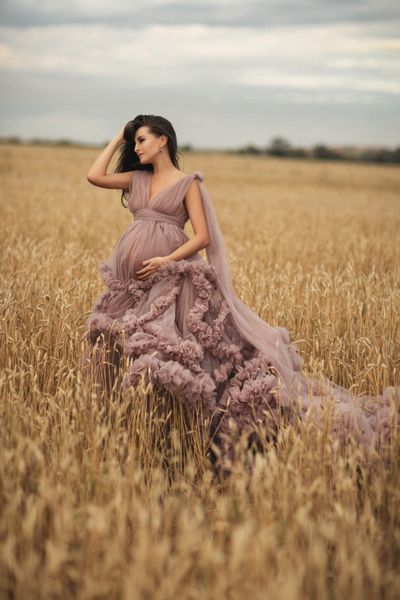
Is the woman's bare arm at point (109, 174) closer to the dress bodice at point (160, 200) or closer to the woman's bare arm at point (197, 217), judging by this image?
the dress bodice at point (160, 200)

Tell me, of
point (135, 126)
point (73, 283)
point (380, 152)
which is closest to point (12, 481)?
point (135, 126)

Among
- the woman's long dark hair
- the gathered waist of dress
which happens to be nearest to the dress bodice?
the gathered waist of dress

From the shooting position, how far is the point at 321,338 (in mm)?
3875

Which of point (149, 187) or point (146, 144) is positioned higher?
point (146, 144)

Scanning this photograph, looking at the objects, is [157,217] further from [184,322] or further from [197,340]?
[197,340]

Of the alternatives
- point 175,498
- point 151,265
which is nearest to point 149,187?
point 151,265

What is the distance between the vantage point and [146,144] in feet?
10.6

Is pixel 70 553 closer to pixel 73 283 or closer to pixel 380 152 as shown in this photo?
pixel 73 283

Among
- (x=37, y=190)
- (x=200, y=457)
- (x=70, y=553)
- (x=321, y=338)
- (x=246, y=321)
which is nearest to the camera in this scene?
(x=70, y=553)

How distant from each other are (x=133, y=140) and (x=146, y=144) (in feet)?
0.64

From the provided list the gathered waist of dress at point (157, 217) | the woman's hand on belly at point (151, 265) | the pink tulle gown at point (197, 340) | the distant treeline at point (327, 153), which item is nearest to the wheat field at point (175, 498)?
the pink tulle gown at point (197, 340)

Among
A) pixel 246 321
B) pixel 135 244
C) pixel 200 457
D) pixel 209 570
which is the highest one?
pixel 135 244

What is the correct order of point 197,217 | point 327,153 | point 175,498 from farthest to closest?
point 327,153, point 197,217, point 175,498

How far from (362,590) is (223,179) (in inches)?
968
